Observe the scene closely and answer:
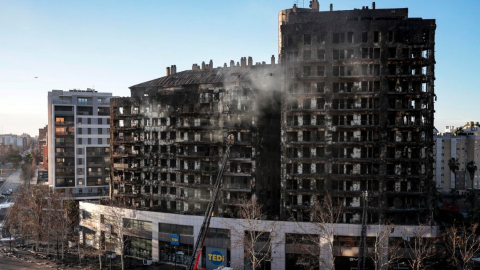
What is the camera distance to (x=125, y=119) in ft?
268

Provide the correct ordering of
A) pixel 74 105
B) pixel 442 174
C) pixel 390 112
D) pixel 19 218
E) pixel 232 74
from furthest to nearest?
pixel 442 174, pixel 74 105, pixel 19 218, pixel 232 74, pixel 390 112

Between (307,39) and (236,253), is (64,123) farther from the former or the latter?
(307,39)

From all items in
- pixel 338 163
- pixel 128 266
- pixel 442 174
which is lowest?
pixel 128 266

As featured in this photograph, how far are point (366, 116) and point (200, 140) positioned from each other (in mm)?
29858

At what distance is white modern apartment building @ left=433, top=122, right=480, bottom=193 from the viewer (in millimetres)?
146500

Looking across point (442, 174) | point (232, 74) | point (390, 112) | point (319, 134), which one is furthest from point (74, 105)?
point (442, 174)

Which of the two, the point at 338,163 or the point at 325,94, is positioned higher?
the point at 325,94

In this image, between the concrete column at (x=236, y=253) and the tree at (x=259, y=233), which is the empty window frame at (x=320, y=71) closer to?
the tree at (x=259, y=233)

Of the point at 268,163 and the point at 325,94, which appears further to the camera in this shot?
the point at 268,163

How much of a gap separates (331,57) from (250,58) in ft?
69.9

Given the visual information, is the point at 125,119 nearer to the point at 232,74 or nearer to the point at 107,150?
the point at 232,74

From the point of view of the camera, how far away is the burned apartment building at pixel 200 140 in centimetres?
6944

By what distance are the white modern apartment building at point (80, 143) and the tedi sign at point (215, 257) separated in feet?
199

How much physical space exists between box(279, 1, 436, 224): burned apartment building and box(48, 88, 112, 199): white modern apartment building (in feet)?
238
